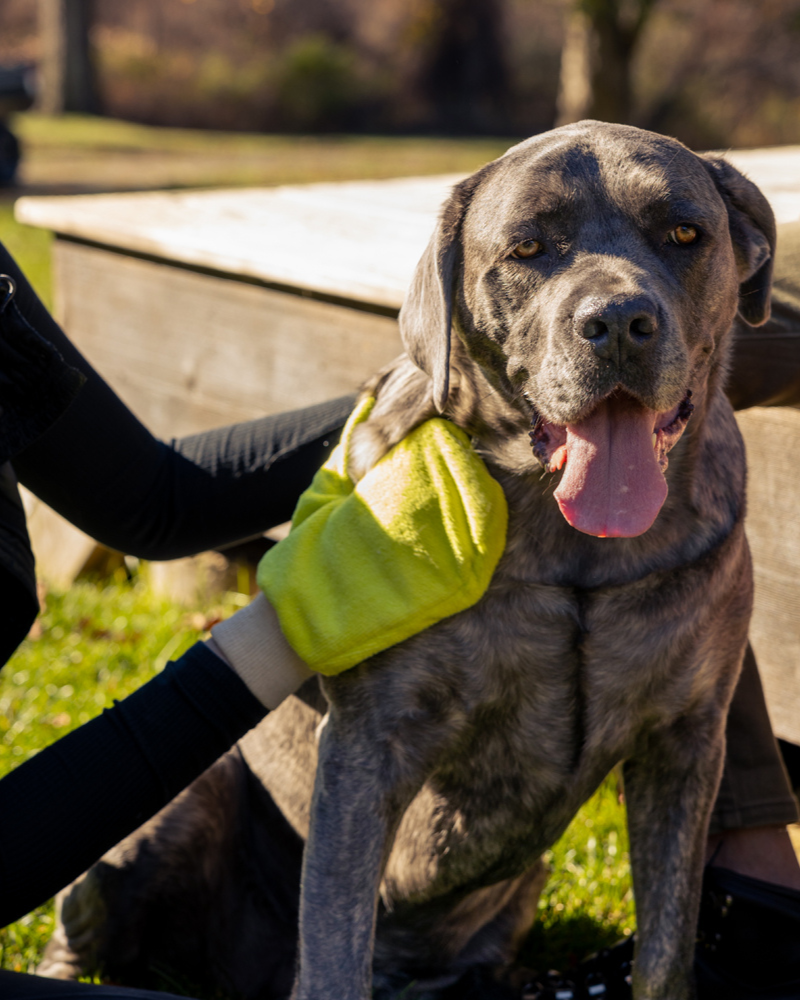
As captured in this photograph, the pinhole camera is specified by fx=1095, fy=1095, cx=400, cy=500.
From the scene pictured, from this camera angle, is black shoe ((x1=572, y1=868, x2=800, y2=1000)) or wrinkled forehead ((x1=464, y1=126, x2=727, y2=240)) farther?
black shoe ((x1=572, y1=868, x2=800, y2=1000))

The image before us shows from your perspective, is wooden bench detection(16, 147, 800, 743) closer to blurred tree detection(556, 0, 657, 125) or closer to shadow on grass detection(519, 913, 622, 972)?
shadow on grass detection(519, 913, 622, 972)

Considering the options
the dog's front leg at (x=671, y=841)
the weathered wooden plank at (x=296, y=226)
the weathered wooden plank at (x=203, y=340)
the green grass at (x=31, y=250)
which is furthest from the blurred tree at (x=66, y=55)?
the dog's front leg at (x=671, y=841)

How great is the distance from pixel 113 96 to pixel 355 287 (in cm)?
2314

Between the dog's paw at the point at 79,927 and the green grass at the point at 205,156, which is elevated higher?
the dog's paw at the point at 79,927

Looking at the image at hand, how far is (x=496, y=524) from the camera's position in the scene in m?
1.88

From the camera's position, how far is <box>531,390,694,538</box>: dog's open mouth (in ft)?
5.54

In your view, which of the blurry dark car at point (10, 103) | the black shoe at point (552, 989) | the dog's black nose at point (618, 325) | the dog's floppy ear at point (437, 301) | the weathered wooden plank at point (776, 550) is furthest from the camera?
the blurry dark car at point (10, 103)

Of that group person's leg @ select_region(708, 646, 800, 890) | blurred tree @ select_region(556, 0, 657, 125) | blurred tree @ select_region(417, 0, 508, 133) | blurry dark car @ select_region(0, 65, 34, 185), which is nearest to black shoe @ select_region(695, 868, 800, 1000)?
person's leg @ select_region(708, 646, 800, 890)

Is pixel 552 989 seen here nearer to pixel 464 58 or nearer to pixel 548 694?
pixel 548 694

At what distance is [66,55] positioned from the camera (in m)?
22.4

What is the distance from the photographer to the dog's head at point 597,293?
1.67m

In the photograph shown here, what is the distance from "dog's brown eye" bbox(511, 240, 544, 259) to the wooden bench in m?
1.02

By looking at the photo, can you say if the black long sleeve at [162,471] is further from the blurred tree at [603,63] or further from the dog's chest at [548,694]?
the blurred tree at [603,63]

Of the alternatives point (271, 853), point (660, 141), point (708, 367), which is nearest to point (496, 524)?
point (708, 367)
